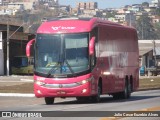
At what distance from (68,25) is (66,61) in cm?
175

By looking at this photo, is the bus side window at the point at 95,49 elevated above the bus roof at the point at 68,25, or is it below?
below

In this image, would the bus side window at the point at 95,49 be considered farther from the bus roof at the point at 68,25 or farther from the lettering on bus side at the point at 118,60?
the lettering on bus side at the point at 118,60

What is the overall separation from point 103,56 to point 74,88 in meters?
3.20

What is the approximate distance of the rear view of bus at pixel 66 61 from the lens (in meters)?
30.0

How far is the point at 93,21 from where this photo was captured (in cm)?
3136

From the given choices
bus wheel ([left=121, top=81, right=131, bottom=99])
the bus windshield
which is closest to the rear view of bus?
the bus windshield

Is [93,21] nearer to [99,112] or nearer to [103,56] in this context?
[103,56]


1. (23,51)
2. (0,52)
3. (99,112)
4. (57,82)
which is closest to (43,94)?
(57,82)

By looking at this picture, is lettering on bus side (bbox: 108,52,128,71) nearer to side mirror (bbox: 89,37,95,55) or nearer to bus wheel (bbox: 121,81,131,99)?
bus wheel (bbox: 121,81,131,99)

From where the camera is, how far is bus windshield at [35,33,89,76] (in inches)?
1188

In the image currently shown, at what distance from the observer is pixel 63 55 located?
1192 inches

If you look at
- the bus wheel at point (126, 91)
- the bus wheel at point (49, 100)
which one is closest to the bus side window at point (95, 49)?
the bus wheel at point (49, 100)

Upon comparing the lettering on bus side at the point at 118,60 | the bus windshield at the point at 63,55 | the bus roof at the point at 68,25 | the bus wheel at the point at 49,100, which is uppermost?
the bus roof at the point at 68,25

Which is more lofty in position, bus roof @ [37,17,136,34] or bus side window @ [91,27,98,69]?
bus roof @ [37,17,136,34]
